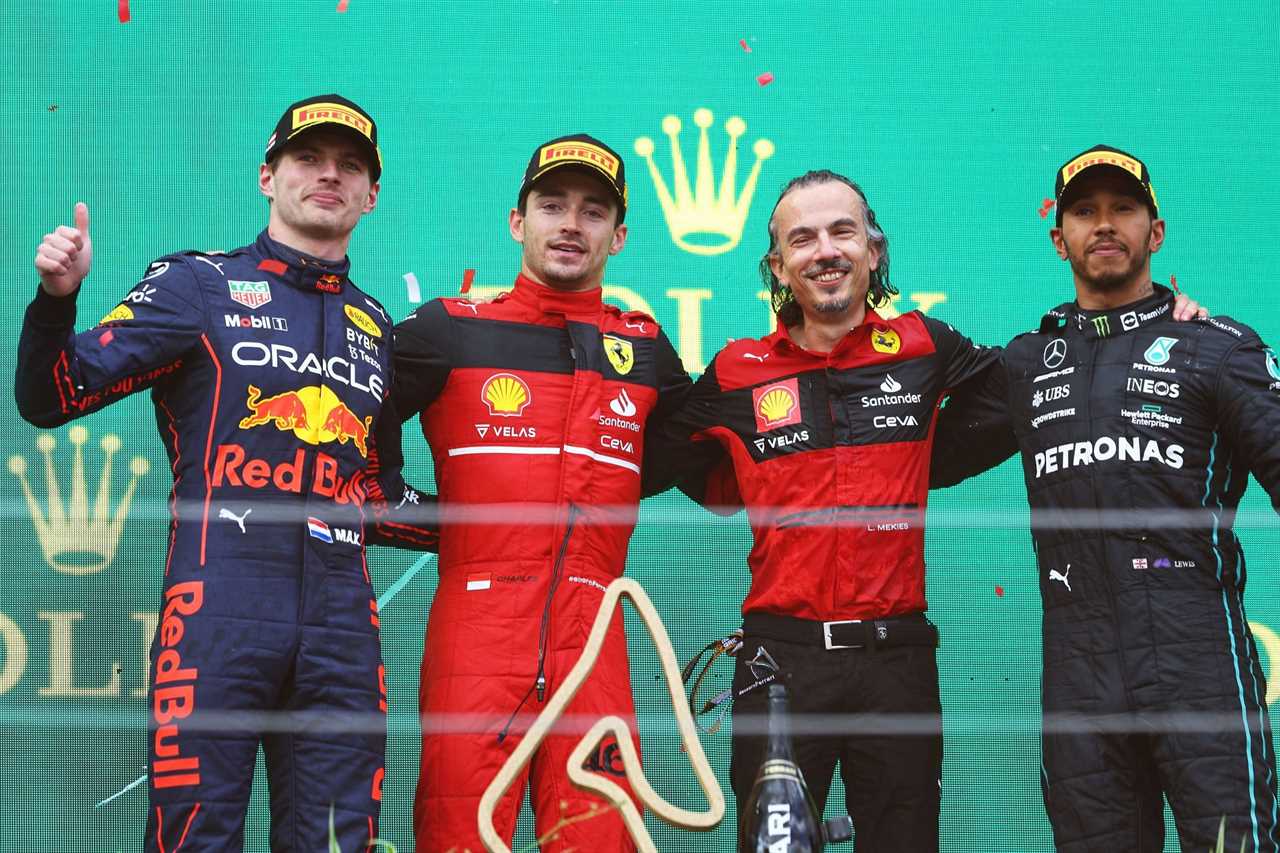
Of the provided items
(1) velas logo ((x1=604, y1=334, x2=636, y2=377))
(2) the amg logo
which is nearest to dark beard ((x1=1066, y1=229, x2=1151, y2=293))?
(1) velas logo ((x1=604, y1=334, x2=636, y2=377))

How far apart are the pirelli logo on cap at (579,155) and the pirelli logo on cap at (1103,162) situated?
819 millimetres

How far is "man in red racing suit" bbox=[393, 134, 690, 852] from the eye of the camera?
2389 mm

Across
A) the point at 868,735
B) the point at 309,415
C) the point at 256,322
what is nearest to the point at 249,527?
the point at 309,415

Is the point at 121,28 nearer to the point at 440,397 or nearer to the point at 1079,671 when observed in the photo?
the point at 440,397

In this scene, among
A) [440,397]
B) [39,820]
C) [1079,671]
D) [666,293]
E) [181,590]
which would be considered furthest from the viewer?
[666,293]

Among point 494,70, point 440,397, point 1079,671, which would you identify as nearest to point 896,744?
point 1079,671

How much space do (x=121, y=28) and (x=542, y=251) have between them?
127cm

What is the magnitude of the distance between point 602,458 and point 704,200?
0.96 m

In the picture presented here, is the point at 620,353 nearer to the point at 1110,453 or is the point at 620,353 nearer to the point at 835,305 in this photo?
the point at 835,305

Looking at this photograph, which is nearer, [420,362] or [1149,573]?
[1149,573]

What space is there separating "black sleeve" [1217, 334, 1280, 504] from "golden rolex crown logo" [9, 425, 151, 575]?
2146 mm

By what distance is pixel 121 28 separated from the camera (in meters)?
3.30

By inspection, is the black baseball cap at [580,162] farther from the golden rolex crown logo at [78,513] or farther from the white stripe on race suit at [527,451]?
the golden rolex crown logo at [78,513]

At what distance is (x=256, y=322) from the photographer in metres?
2.35
